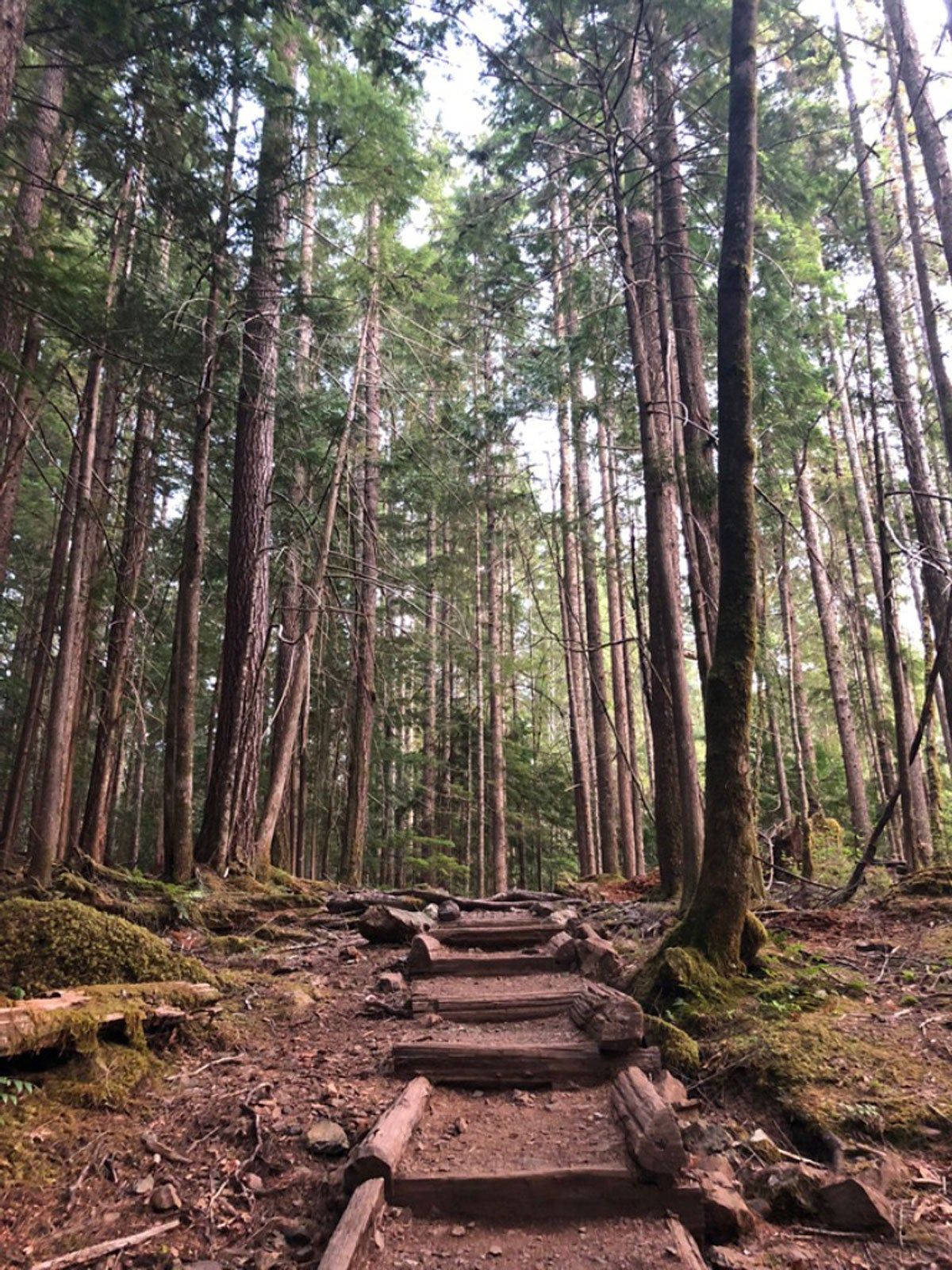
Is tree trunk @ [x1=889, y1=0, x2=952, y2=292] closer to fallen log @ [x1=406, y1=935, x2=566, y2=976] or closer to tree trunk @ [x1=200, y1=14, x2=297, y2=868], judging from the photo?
tree trunk @ [x1=200, y1=14, x2=297, y2=868]

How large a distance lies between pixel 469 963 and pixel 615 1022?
2.60 m

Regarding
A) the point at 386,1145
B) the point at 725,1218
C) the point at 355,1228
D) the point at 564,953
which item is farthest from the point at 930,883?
the point at 355,1228

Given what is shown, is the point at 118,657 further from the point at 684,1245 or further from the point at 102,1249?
the point at 684,1245

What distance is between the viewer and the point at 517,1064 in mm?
4184

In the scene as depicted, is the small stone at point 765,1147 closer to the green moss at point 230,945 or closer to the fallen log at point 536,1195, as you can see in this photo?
the fallen log at point 536,1195

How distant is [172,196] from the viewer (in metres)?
7.05

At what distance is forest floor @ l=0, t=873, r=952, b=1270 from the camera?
2.70 meters

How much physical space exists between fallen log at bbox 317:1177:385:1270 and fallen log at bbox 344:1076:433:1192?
0.13 feet

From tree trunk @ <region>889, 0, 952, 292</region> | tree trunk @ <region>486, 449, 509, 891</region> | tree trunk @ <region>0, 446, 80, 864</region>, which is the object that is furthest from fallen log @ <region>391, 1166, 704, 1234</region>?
tree trunk @ <region>486, 449, 509, 891</region>

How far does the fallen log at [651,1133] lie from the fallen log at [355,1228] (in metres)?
Result: 1.07

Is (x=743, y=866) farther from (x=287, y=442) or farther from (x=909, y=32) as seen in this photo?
(x=909, y=32)

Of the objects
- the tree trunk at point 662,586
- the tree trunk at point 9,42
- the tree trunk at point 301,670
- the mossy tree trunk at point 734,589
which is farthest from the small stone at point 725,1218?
the tree trunk at point 9,42

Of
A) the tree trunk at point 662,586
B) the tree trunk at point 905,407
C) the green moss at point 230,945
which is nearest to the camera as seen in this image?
the green moss at point 230,945

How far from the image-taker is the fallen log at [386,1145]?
2.95 meters
